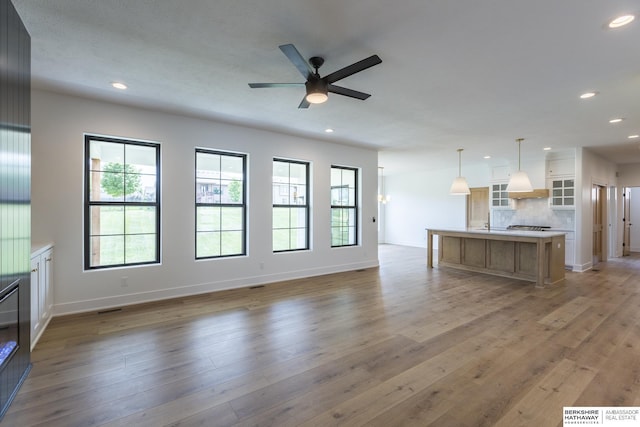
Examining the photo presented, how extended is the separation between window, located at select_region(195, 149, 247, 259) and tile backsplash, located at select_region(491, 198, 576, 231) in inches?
269

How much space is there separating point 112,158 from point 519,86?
525 centimetres

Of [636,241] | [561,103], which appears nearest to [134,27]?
[561,103]

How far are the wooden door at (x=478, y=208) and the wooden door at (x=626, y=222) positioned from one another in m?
4.11

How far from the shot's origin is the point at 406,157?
7.93 meters

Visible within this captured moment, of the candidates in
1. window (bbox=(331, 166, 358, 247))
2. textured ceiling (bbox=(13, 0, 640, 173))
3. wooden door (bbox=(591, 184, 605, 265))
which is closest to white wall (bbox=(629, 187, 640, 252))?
wooden door (bbox=(591, 184, 605, 265))

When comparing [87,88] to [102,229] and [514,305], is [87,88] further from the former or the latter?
[514,305]

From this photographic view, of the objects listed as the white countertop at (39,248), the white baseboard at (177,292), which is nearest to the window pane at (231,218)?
the white baseboard at (177,292)

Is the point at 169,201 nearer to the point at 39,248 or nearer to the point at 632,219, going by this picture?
the point at 39,248

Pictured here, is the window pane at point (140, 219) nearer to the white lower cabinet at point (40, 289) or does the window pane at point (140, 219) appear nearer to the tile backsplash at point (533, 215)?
the white lower cabinet at point (40, 289)

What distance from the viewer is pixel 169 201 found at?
4.45 meters

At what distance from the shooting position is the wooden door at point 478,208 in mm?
9023

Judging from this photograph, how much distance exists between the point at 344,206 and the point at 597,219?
21.8ft

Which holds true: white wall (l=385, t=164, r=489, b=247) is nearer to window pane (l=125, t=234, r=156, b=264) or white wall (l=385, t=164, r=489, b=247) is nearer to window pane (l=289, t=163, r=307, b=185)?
window pane (l=289, t=163, r=307, b=185)

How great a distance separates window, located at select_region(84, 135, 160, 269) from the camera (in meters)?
4.03
